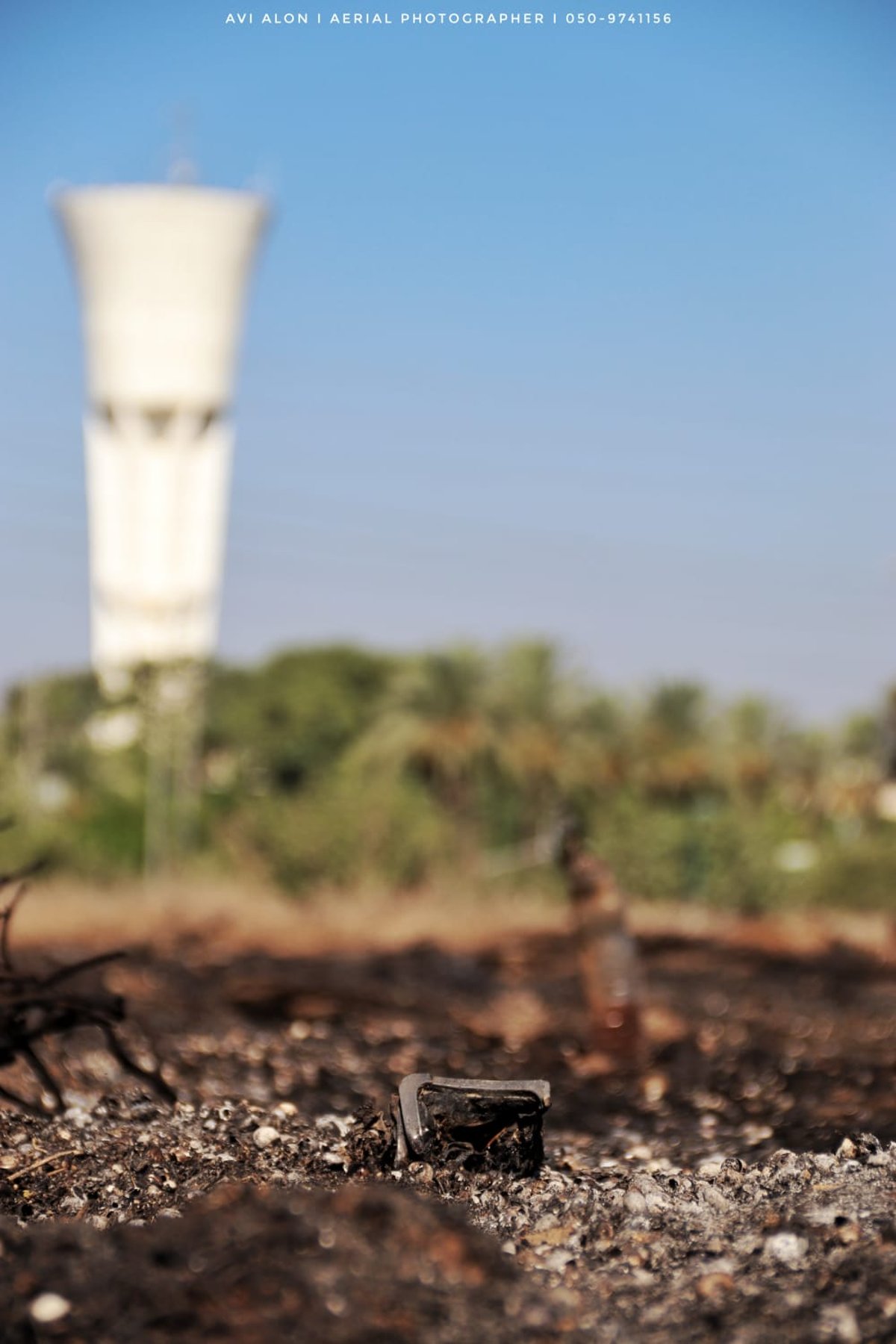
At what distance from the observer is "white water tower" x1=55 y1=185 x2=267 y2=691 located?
206 ft

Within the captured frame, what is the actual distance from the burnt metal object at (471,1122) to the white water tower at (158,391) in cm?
5390

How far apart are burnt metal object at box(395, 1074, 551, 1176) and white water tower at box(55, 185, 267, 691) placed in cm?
5390

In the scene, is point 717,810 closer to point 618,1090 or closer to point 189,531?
point 618,1090

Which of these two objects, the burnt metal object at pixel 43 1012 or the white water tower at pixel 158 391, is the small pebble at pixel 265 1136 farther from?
the white water tower at pixel 158 391

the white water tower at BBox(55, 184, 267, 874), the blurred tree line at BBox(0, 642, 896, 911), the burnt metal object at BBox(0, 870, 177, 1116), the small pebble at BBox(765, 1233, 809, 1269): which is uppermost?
the white water tower at BBox(55, 184, 267, 874)

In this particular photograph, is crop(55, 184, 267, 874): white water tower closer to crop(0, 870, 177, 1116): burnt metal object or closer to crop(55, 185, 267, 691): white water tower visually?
crop(55, 185, 267, 691): white water tower

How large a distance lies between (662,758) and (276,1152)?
38512 millimetres

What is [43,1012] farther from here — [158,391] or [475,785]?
[158,391]

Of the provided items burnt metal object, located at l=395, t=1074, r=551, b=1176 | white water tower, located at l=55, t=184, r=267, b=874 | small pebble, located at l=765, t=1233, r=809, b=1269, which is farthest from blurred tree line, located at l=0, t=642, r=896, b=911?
small pebble, located at l=765, t=1233, r=809, b=1269

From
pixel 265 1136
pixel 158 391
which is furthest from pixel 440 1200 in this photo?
pixel 158 391

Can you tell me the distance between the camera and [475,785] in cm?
4175

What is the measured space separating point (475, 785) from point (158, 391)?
31930 millimetres

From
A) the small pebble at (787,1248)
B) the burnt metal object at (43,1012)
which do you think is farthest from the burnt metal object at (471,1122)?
the small pebble at (787,1248)

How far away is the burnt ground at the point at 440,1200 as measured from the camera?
2.89m
